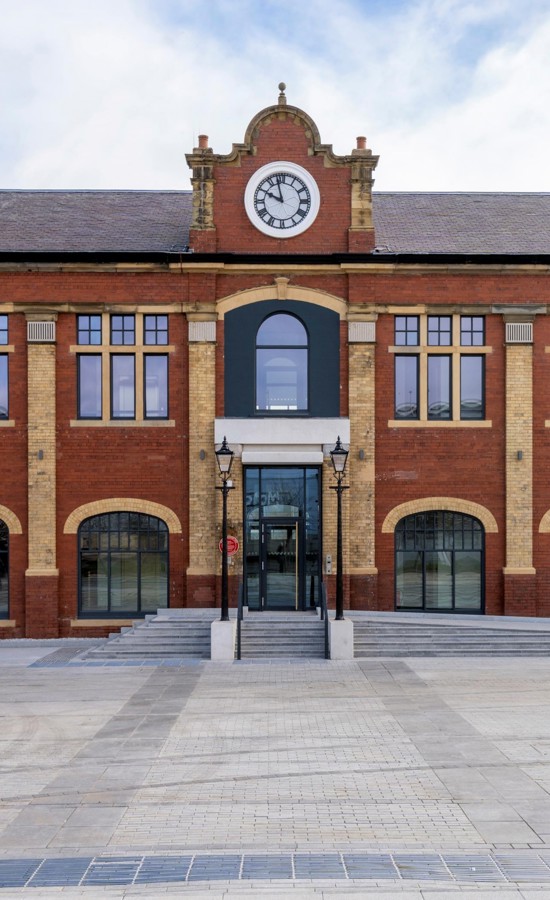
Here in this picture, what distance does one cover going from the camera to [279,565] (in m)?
20.0

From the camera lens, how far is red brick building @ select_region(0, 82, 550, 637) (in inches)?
780

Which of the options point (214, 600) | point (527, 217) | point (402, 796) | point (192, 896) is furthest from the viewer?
point (527, 217)

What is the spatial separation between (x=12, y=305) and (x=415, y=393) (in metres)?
10.3

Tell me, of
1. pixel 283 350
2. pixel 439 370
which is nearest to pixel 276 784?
pixel 283 350

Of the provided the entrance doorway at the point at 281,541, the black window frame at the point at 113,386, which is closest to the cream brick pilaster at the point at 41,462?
the black window frame at the point at 113,386

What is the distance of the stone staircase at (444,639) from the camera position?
1758cm

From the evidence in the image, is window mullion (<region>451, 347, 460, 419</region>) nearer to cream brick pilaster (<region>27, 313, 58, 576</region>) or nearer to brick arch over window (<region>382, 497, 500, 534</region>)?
brick arch over window (<region>382, 497, 500, 534</region>)

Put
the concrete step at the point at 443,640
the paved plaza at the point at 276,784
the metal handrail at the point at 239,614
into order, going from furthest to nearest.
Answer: the concrete step at the point at 443,640
the metal handrail at the point at 239,614
the paved plaza at the point at 276,784

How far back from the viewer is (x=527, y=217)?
2305 centimetres

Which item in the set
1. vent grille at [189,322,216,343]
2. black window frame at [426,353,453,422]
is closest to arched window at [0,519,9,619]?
vent grille at [189,322,216,343]

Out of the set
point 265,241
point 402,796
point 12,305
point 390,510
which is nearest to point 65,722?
point 402,796

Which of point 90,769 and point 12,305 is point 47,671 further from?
point 12,305

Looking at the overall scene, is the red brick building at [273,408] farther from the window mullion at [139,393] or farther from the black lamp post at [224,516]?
the black lamp post at [224,516]

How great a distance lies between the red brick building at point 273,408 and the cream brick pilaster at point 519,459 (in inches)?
2.0
